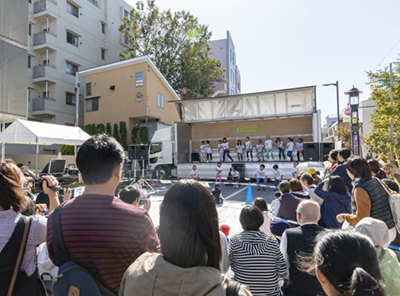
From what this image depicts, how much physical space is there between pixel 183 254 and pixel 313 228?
1880 millimetres

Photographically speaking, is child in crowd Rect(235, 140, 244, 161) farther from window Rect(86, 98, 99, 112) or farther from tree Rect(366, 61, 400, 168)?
window Rect(86, 98, 99, 112)

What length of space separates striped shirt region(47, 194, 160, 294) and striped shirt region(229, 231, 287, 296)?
128cm

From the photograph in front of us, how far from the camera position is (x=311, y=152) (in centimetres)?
1470

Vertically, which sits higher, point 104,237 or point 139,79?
point 139,79

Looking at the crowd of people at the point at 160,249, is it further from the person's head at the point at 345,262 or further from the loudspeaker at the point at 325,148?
the loudspeaker at the point at 325,148

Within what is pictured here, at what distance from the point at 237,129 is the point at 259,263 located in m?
17.1

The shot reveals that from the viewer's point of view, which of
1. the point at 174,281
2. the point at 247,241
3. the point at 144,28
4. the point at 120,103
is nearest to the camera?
the point at 174,281

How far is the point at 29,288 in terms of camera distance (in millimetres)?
1891

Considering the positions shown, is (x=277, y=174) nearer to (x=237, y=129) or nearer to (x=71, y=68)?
(x=237, y=129)

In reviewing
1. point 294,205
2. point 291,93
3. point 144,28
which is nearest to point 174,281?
point 294,205

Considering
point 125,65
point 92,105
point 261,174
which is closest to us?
point 261,174

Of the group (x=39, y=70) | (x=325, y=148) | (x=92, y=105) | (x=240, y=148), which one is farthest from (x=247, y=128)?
(x=39, y=70)

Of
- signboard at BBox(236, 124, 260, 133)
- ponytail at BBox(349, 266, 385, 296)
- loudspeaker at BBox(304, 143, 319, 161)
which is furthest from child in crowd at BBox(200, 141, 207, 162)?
ponytail at BBox(349, 266, 385, 296)

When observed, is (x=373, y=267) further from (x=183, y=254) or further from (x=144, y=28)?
(x=144, y=28)
